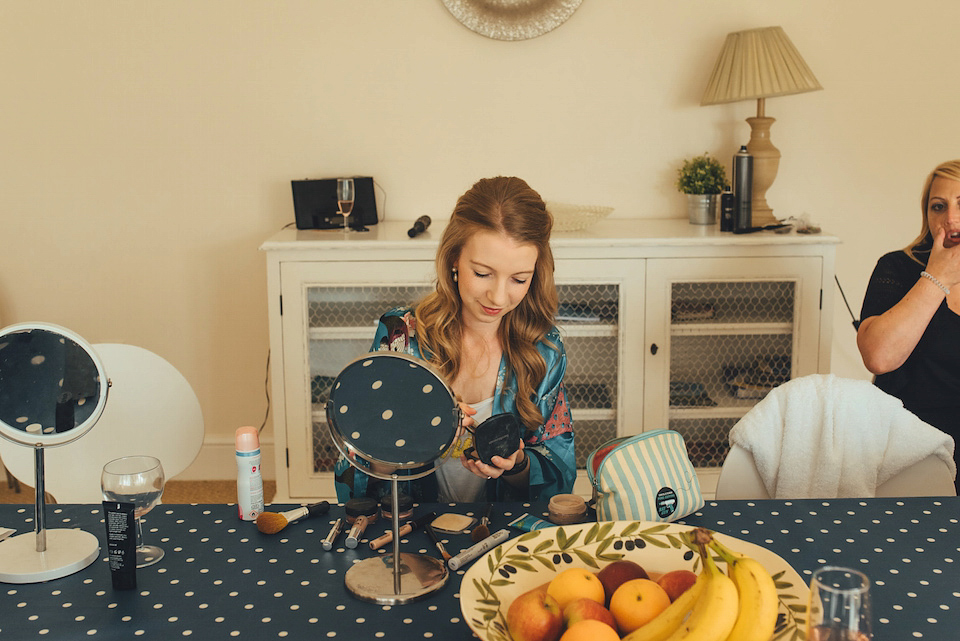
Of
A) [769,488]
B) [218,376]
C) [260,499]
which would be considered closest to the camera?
[260,499]

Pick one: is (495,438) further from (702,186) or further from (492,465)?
(702,186)

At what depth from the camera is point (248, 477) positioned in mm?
1448

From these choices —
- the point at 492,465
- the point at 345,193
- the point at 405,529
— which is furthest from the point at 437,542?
the point at 345,193

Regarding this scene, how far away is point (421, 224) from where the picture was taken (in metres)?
2.85

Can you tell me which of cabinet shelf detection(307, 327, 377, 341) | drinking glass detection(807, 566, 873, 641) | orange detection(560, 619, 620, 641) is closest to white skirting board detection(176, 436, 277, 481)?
cabinet shelf detection(307, 327, 377, 341)

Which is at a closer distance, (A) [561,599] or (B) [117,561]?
(A) [561,599]

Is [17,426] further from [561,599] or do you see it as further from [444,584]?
[561,599]

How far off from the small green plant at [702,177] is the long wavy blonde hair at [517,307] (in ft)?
4.42

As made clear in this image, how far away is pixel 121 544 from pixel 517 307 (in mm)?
928

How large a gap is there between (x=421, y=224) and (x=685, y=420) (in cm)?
110

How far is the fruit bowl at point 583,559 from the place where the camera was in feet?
3.65

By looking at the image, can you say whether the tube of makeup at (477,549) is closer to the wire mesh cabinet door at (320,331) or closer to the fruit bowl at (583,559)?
the fruit bowl at (583,559)

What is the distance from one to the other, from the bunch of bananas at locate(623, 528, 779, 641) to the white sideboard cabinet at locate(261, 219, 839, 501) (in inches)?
71.7

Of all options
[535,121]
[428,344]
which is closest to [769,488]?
[428,344]
